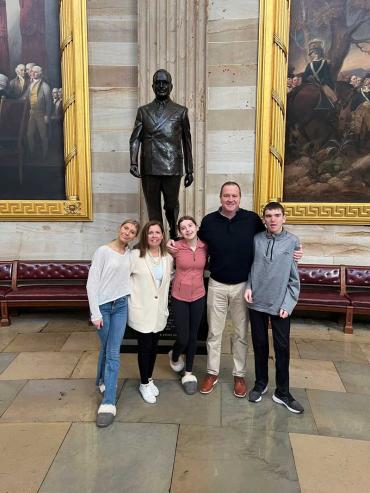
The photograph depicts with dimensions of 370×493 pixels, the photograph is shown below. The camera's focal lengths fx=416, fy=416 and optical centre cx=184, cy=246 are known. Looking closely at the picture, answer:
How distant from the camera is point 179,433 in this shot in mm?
3246

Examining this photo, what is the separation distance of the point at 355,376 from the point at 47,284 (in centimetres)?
459

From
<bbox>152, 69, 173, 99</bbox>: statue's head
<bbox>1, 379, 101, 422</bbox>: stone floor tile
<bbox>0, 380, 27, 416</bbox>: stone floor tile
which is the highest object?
<bbox>152, 69, 173, 99</bbox>: statue's head

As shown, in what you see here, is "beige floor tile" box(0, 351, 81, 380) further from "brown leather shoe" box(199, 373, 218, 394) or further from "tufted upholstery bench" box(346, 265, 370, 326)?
"tufted upholstery bench" box(346, 265, 370, 326)

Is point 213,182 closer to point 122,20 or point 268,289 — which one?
point 122,20

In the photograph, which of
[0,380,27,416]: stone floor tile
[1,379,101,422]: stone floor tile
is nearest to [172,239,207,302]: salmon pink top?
[1,379,101,422]: stone floor tile

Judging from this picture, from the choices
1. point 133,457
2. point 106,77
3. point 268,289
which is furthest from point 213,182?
point 133,457

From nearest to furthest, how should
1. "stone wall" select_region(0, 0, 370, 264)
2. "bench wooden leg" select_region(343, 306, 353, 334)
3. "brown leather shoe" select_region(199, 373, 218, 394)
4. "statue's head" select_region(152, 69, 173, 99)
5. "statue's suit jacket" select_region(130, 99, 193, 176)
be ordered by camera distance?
"brown leather shoe" select_region(199, 373, 218, 394) < "statue's head" select_region(152, 69, 173, 99) < "statue's suit jacket" select_region(130, 99, 193, 176) < "bench wooden leg" select_region(343, 306, 353, 334) < "stone wall" select_region(0, 0, 370, 264)

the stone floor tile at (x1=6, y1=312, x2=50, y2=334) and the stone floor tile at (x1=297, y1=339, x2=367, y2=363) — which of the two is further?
the stone floor tile at (x1=6, y1=312, x2=50, y2=334)

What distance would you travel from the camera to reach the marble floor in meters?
2.71

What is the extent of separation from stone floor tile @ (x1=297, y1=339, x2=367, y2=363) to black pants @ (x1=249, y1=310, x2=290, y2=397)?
1323 millimetres

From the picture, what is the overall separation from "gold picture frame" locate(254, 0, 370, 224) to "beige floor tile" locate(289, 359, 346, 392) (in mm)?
2442

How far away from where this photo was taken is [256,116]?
6188mm

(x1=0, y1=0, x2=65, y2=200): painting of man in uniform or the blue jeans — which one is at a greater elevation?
(x1=0, y1=0, x2=65, y2=200): painting of man in uniform

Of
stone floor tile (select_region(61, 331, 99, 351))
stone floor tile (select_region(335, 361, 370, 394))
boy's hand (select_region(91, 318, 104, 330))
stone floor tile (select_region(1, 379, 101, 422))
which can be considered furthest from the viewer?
stone floor tile (select_region(61, 331, 99, 351))
